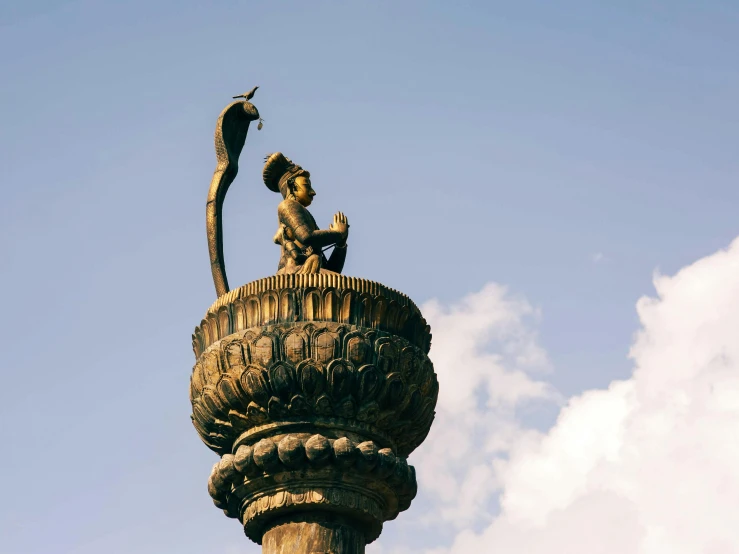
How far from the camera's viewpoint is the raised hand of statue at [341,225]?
62.8 ft

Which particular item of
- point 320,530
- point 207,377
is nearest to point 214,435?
point 207,377

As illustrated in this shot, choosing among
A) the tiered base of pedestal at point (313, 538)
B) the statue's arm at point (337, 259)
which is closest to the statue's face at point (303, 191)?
the statue's arm at point (337, 259)

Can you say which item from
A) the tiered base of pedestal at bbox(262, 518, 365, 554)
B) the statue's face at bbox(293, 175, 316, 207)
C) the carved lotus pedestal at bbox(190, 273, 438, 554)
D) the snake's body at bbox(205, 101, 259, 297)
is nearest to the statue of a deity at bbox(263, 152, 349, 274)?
the statue's face at bbox(293, 175, 316, 207)

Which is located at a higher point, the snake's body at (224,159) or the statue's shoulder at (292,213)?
the snake's body at (224,159)

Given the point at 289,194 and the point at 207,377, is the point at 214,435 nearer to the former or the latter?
the point at 207,377

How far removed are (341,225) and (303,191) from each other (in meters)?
0.87

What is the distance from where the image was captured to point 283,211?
63.4ft

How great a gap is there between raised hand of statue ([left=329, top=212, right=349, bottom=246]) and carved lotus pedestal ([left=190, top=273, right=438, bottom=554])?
170cm

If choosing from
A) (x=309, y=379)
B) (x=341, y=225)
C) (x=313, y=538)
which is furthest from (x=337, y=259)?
(x=313, y=538)

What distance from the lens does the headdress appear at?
19.9 m

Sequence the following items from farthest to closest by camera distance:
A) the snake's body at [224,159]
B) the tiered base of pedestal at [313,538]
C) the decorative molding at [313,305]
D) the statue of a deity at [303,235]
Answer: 1. the snake's body at [224,159]
2. the statue of a deity at [303,235]
3. the decorative molding at [313,305]
4. the tiered base of pedestal at [313,538]

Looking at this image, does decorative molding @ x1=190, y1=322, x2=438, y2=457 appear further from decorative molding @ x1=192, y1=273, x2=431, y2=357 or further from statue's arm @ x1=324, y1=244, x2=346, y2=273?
statue's arm @ x1=324, y1=244, x2=346, y2=273

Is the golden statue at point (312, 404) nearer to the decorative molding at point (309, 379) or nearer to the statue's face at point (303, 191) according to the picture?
the decorative molding at point (309, 379)

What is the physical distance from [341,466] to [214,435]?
5.84 ft
